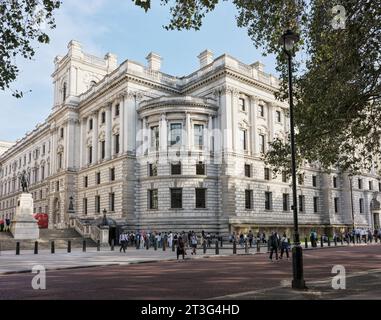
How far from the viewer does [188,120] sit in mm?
43531

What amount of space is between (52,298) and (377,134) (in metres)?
15.7

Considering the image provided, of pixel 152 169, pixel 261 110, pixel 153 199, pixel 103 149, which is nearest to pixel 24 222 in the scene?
pixel 153 199

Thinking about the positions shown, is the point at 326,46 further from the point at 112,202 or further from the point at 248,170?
the point at 112,202

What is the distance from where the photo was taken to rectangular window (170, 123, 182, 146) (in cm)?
4372

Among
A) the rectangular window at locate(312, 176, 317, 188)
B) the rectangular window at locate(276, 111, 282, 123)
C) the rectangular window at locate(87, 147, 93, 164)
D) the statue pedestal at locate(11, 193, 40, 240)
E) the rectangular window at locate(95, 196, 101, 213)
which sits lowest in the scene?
the statue pedestal at locate(11, 193, 40, 240)

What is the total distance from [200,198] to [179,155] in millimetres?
5031

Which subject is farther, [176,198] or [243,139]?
[243,139]

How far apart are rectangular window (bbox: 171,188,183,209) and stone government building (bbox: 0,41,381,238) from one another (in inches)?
4.1

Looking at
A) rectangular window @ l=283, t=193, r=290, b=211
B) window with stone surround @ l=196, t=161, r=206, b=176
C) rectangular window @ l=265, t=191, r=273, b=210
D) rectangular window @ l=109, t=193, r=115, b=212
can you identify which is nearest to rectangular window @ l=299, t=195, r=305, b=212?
rectangular window @ l=283, t=193, r=290, b=211

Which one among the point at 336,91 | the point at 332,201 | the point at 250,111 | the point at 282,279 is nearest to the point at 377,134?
the point at 336,91

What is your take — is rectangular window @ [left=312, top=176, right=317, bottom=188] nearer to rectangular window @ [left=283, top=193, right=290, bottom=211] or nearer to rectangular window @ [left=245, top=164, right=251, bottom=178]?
rectangular window @ [left=283, top=193, right=290, bottom=211]

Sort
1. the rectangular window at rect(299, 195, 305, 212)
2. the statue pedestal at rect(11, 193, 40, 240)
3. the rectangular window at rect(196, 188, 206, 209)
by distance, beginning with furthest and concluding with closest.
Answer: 1. the rectangular window at rect(299, 195, 305, 212)
2. the rectangular window at rect(196, 188, 206, 209)
3. the statue pedestal at rect(11, 193, 40, 240)

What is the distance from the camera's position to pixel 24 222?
124 ft

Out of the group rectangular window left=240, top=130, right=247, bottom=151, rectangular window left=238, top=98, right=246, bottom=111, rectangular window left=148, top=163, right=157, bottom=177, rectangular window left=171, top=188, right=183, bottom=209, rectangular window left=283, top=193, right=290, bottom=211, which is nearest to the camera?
rectangular window left=171, top=188, right=183, bottom=209
